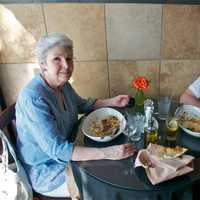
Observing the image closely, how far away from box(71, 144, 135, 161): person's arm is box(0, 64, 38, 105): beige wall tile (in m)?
0.91

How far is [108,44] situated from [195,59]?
25.9 inches

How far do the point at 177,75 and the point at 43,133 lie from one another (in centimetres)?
115

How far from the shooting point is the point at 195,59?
1686 mm

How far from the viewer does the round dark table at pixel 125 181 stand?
906 millimetres

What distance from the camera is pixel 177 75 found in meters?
1.75

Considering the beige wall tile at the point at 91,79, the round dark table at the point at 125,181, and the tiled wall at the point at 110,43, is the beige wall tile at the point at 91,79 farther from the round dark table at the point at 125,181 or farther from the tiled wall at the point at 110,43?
the round dark table at the point at 125,181

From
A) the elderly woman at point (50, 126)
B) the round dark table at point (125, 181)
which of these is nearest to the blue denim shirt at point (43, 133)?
the elderly woman at point (50, 126)

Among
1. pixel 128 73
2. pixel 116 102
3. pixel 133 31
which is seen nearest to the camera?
pixel 116 102

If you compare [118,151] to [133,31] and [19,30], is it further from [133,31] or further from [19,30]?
[19,30]

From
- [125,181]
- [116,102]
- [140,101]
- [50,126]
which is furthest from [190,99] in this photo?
[50,126]

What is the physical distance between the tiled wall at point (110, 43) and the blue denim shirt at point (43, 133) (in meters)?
0.45

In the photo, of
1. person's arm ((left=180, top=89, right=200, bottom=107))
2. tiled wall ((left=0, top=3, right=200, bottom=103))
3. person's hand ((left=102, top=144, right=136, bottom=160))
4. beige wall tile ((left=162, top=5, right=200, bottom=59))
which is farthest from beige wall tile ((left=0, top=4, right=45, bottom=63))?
person's arm ((left=180, top=89, right=200, bottom=107))

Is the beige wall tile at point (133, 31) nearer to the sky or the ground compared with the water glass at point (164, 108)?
nearer to the sky

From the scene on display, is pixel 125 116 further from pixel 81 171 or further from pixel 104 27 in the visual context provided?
pixel 104 27
